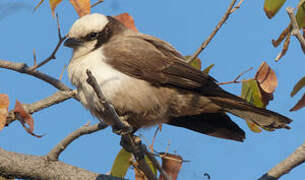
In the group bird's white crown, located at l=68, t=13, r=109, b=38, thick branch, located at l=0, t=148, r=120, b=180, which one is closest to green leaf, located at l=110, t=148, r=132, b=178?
thick branch, located at l=0, t=148, r=120, b=180

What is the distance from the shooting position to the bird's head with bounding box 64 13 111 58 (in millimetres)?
3947

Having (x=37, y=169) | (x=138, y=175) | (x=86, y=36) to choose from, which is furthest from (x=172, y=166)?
(x=86, y=36)

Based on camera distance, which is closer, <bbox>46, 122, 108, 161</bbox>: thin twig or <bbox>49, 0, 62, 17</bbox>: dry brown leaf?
<bbox>49, 0, 62, 17</bbox>: dry brown leaf

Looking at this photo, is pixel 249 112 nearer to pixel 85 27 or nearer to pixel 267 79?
pixel 267 79

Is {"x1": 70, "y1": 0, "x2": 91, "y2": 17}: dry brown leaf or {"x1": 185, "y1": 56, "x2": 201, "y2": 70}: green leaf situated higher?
{"x1": 70, "y1": 0, "x2": 91, "y2": 17}: dry brown leaf

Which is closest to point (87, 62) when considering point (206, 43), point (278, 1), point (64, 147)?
point (64, 147)

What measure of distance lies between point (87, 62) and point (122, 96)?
464mm

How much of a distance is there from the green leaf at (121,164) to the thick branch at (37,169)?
0.33 ft

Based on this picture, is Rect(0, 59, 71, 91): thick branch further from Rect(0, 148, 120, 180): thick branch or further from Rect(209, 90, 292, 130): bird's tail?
Rect(209, 90, 292, 130): bird's tail

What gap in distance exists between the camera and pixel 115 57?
12.3ft

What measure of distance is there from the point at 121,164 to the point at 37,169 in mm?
704

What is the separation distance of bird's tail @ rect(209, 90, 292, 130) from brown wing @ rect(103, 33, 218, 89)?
0.17m

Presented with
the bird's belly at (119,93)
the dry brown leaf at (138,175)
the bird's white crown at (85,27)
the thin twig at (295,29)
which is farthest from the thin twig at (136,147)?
the thin twig at (295,29)

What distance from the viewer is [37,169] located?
344 cm
